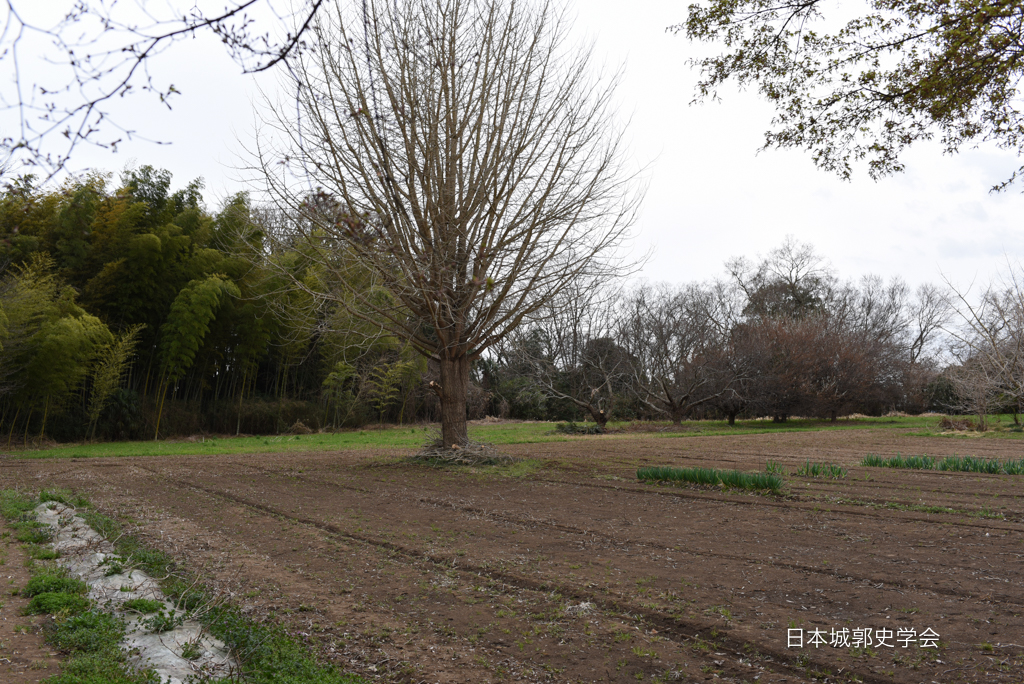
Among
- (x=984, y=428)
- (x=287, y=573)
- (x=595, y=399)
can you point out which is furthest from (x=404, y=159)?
(x=984, y=428)

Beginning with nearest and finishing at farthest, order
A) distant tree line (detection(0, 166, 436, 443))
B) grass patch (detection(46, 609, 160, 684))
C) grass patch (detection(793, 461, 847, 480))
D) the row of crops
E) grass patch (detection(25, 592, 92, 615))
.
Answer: grass patch (detection(46, 609, 160, 684)) < grass patch (detection(25, 592, 92, 615)) < the row of crops < grass patch (detection(793, 461, 847, 480)) < distant tree line (detection(0, 166, 436, 443))

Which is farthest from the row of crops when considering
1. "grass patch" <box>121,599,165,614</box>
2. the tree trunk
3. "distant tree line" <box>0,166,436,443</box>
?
"grass patch" <box>121,599,165,614</box>

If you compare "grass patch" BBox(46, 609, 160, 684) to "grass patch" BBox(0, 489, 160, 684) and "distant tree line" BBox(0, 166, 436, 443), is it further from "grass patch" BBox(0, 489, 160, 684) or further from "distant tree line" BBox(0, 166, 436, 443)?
"distant tree line" BBox(0, 166, 436, 443)

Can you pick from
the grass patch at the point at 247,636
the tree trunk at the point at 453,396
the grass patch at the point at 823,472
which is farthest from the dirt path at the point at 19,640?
the grass patch at the point at 823,472

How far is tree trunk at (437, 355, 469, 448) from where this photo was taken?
12.4 meters

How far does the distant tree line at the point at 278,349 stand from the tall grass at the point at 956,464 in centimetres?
606

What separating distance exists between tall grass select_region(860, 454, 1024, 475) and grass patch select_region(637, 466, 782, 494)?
12.7ft

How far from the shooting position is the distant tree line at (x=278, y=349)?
1478 centimetres

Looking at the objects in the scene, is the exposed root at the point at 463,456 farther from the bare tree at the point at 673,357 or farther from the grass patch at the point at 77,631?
the bare tree at the point at 673,357

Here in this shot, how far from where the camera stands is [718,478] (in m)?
9.15

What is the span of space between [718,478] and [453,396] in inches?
212

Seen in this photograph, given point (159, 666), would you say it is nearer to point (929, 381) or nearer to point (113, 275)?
point (113, 275)

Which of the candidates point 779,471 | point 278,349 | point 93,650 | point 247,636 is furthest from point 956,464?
point 278,349

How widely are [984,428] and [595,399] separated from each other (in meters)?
12.7
